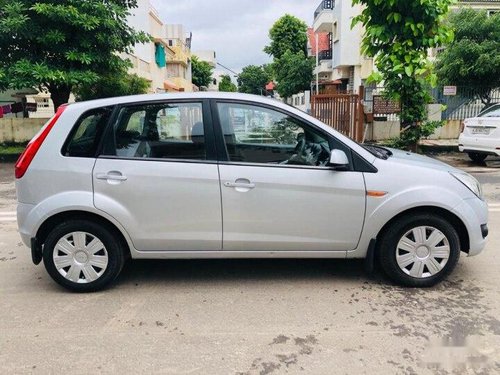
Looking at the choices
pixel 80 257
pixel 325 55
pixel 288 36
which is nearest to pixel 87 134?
pixel 80 257

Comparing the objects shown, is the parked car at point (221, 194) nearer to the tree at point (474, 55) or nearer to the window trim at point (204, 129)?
the window trim at point (204, 129)

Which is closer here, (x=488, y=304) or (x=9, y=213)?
(x=488, y=304)

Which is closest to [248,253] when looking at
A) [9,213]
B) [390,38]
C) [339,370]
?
[339,370]

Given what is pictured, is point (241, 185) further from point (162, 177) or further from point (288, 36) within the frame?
point (288, 36)

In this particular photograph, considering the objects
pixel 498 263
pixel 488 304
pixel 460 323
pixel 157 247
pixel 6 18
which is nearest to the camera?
pixel 460 323

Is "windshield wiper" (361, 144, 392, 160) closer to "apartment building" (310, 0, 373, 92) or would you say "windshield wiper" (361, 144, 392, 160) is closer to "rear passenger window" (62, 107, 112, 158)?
"rear passenger window" (62, 107, 112, 158)

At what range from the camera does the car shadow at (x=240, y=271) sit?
422cm

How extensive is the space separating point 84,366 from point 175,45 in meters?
49.5

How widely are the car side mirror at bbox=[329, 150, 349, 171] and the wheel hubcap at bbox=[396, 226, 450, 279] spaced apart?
0.81m

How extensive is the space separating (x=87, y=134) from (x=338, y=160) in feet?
6.91

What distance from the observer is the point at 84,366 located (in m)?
2.85

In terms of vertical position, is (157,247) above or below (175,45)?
below

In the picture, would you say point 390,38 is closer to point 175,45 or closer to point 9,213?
point 9,213

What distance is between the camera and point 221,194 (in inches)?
148
